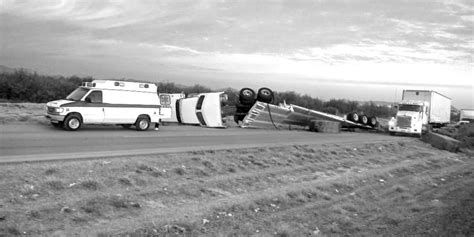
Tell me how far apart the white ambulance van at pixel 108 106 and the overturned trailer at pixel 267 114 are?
7524 millimetres

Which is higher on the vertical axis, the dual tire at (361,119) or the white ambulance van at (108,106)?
the white ambulance van at (108,106)

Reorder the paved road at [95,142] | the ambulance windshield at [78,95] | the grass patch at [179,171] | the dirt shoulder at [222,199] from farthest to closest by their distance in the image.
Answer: the ambulance windshield at [78,95]
the paved road at [95,142]
the grass patch at [179,171]
the dirt shoulder at [222,199]

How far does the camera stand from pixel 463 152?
30.0 metres

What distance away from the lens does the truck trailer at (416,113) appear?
113 feet

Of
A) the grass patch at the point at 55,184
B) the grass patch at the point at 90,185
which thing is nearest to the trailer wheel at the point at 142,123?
the grass patch at the point at 90,185

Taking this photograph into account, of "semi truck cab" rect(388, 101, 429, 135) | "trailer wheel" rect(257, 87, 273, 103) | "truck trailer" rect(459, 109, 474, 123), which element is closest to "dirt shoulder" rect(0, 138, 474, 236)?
"trailer wheel" rect(257, 87, 273, 103)

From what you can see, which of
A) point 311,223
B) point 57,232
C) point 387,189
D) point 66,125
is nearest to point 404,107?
point 387,189

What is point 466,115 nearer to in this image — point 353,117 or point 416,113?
point 416,113

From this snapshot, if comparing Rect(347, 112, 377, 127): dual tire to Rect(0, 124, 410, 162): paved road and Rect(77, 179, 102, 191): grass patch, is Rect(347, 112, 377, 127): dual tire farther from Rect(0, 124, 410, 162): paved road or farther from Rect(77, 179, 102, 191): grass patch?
Rect(77, 179, 102, 191): grass patch

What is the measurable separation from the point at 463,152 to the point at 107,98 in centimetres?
2226

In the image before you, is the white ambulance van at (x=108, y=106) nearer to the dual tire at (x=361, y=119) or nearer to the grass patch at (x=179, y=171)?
the grass patch at (x=179, y=171)

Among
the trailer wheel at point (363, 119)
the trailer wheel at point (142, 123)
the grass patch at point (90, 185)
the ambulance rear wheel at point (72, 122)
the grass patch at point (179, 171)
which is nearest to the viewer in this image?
the grass patch at point (90, 185)

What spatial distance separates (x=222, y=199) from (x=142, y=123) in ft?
37.9

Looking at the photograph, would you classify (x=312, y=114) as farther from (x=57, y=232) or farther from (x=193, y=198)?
(x=57, y=232)
